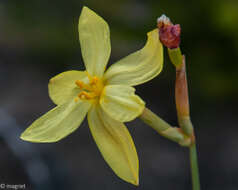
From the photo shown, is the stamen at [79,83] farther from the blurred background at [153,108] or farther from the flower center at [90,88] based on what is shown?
the blurred background at [153,108]

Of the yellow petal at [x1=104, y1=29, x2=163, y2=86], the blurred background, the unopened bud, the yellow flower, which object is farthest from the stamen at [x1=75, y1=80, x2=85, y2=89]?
the blurred background

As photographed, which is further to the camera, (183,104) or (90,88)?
(90,88)

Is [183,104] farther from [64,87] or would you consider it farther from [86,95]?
[64,87]

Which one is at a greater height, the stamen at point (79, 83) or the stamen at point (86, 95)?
the stamen at point (79, 83)

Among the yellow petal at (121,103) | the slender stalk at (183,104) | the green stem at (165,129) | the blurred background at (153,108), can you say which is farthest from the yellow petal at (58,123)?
the blurred background at (153,108)

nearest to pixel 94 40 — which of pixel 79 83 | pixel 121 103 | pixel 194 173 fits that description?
pixel 79 83

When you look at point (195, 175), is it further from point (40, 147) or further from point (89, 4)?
point (89, 4)
